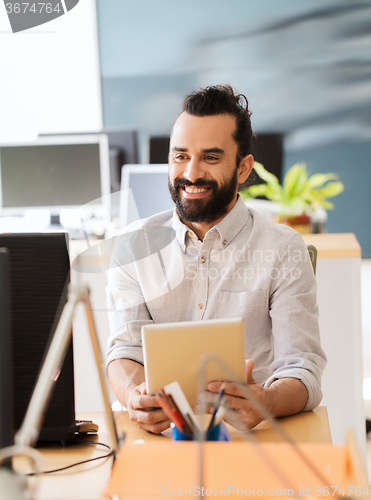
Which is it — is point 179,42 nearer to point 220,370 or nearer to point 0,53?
point 0,53

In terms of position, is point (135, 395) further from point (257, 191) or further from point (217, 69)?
point (217, 69)

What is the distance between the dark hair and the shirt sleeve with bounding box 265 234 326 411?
29 cm

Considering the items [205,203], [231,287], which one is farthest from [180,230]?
[231,287]

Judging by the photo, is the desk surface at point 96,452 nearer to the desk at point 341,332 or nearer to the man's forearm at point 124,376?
the man's forearm at point 124,376

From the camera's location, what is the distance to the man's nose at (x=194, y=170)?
1268mm

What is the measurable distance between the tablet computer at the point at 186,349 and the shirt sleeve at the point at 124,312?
400 millimetres

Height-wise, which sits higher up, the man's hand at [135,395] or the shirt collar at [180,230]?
the shirt collar at [180,230]

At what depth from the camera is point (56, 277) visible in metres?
0.76

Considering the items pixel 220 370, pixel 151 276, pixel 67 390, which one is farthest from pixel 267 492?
pixel 151 276

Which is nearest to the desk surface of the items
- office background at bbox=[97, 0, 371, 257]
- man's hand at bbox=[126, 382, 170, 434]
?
man's hand at bbox=[126, 382, 170, 434]

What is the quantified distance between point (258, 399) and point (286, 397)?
0.09 meters

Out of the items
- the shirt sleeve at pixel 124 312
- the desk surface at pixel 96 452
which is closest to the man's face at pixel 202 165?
the shirt sleeve at pixel 124 312

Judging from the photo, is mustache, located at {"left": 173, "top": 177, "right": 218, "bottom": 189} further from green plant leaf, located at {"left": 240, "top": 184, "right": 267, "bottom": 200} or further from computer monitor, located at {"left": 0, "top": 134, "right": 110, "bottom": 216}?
green plant leaf, located at {"left": 240, "top": 184, "right": 267, "bottom": 200}

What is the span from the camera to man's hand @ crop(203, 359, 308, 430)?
0.85 meters
